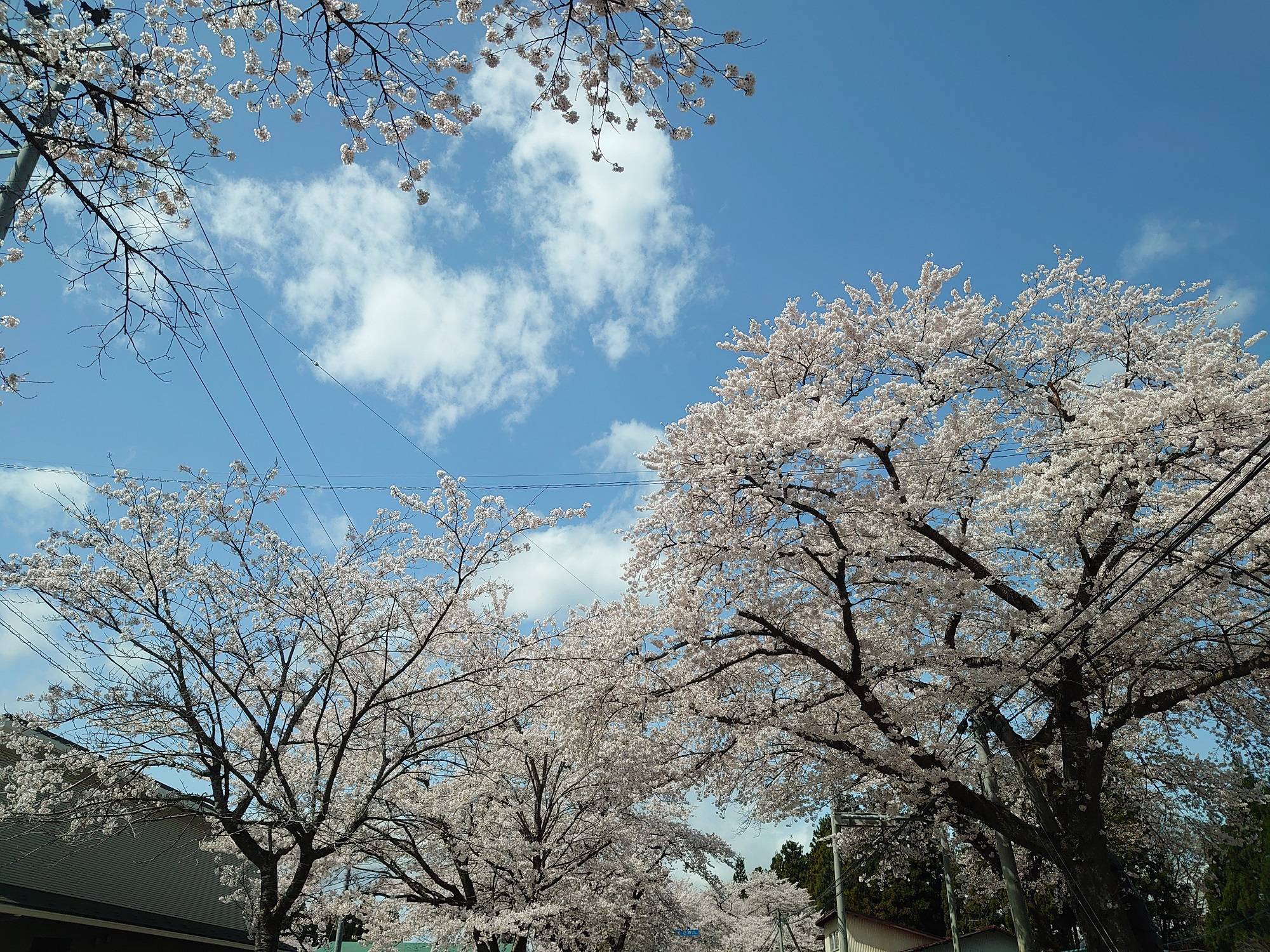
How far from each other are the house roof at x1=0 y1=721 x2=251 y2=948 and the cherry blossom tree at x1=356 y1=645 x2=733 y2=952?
3.15 meters

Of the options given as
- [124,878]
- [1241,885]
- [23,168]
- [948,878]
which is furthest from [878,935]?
[23,168]

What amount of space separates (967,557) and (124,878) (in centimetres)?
1500

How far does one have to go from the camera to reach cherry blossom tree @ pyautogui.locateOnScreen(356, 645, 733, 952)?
449 inches

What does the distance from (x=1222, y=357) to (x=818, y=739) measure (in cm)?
764

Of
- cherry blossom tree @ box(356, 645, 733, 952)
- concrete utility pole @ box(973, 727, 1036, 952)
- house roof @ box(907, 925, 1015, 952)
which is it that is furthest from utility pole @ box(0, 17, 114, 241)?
house roof @ box(907, 925, 1015, 952)

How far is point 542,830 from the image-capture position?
1396cm

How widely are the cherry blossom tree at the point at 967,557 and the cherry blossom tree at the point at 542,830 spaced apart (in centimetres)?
112

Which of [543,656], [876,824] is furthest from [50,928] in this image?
[876,824]

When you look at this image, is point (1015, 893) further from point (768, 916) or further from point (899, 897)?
point (899, 897)

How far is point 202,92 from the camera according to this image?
4.20m

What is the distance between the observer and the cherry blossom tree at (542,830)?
1141cm

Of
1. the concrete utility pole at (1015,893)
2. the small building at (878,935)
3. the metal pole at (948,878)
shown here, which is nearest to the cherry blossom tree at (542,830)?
the concrete utility pole at (1015,893)

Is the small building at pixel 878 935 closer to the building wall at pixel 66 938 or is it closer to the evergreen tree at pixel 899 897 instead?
the evergreen tree at pixel 899 897

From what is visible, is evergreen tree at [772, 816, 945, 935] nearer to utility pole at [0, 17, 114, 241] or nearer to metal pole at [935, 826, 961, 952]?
metal pole at [935, 826, 961, 952]
